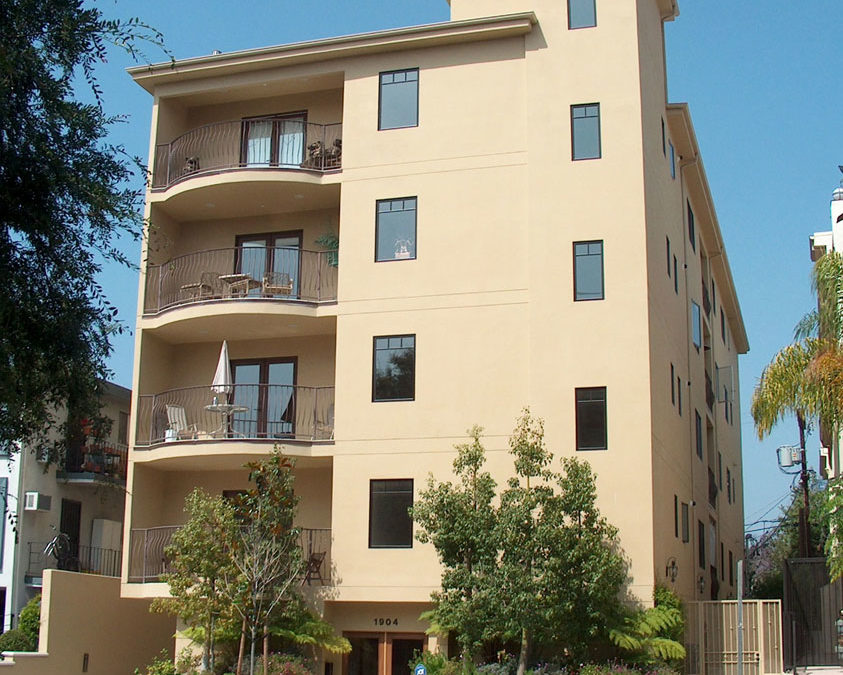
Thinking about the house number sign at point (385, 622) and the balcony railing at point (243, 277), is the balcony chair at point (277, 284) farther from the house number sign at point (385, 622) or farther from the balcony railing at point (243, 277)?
the house number sign at point (385, 622)

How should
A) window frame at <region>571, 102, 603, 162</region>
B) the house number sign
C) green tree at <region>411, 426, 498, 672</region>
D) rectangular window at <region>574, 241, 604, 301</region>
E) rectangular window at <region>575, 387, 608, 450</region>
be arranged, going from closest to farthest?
green tree at <region>411, 426, 498, 672</region> < rectangular window at <region>575, 387, 608, 450</region> < rectangular window at <region>574, 241, 604, 301</region> < the house number sign < window frame at <region>571, 102, 603, 162</region>

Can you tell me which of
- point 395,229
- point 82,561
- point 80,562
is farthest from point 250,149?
point 82,561

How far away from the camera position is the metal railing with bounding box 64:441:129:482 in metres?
37.3

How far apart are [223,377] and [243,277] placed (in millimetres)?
2679

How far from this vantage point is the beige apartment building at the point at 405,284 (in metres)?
26.1

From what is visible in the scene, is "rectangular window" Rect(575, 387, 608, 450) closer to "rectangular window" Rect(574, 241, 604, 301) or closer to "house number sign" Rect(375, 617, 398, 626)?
"rectangular window" Rect(574, 241, 604, 301)

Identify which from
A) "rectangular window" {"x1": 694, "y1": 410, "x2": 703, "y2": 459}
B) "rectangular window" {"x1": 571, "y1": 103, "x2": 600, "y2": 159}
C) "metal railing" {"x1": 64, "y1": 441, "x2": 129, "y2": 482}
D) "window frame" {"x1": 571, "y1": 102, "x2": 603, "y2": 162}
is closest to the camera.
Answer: "window frame" {"x1": 571, "y1": 102, "x2": 603, "y2": 162}

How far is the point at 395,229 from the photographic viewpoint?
92.4 ft

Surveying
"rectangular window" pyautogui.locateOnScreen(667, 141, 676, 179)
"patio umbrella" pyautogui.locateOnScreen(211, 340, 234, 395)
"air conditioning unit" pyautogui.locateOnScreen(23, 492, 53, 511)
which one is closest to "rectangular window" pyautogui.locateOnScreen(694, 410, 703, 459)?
"rectangular window" pyautogui.locateOnScreen(667, 141, 676, 179)

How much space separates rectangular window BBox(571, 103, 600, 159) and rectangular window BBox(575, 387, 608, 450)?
558 centimetres

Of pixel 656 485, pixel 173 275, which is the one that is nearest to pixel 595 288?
pixel 656 485

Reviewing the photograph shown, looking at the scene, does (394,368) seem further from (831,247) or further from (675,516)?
(831,247)

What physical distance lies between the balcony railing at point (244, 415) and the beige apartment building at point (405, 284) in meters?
0.07

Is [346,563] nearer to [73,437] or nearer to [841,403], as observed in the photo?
[841,403]
